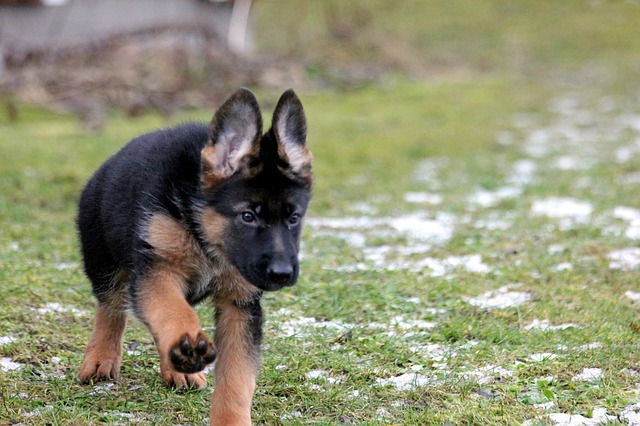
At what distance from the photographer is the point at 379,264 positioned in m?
7.01

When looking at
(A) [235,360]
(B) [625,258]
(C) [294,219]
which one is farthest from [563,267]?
(A) [235,360]

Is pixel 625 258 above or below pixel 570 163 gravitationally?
above

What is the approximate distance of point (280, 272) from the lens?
3.90 meters

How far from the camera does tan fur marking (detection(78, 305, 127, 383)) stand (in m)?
4.45

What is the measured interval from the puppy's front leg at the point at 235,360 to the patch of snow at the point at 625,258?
3525mm

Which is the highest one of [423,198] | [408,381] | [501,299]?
[408,381]

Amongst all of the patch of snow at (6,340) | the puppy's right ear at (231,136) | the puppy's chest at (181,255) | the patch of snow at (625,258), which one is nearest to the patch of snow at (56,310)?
the patch of snow at (6,340)

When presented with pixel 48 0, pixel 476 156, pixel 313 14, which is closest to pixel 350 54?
pixel 313 14

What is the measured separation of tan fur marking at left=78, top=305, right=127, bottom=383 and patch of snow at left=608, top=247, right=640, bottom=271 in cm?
381

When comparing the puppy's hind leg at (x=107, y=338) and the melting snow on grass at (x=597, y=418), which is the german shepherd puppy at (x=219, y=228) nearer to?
the puppy's hind leg at (x=107, y=338)

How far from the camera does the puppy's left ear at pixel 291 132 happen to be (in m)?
4.18

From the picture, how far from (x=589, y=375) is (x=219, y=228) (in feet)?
6.44

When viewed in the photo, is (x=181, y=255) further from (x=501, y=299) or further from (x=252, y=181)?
(x=501, y=299)

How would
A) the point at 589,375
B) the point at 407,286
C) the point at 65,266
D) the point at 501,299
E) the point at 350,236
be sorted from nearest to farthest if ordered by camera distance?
the point at 589,375
the point at 501,299
the point at 407,286
the point at 65,266
the point at 350,236
